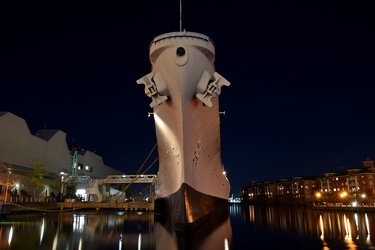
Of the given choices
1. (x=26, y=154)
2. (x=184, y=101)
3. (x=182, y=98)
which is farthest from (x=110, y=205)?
(x=182, y=98)

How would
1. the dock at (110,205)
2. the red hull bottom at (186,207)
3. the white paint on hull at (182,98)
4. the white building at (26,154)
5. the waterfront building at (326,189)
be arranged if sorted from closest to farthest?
the white paint on hull at (182,98) → the red hull bottom at (186,207) → the white building at (26,154) → the dock at (110,205) → the waterfront building at (326,189)

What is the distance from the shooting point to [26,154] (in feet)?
128

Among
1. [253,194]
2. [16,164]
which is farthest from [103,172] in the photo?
[253,194]

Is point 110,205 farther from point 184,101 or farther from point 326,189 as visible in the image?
point 326,189

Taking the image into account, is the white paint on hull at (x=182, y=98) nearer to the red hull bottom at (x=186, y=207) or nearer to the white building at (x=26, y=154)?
the red hull bottom at (x=186, y=207)

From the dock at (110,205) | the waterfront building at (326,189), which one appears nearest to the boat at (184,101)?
the dock at (110,205)

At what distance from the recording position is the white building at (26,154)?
113 ft

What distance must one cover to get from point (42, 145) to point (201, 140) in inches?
1408

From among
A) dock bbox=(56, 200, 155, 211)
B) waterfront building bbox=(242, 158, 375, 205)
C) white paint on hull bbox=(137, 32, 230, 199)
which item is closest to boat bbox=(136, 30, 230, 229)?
white paint on hull bbox=(137, 32, 230, 199)

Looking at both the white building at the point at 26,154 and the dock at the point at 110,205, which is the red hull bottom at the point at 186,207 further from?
the white building at the point at 26,154

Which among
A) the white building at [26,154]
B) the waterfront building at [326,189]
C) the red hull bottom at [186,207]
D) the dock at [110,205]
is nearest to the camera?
the red hull bottom at [186,207]

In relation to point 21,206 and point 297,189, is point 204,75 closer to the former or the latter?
point 21,206

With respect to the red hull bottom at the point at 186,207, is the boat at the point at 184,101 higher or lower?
higher

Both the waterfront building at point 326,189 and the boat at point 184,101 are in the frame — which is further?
the waterfront building at point 326,189
